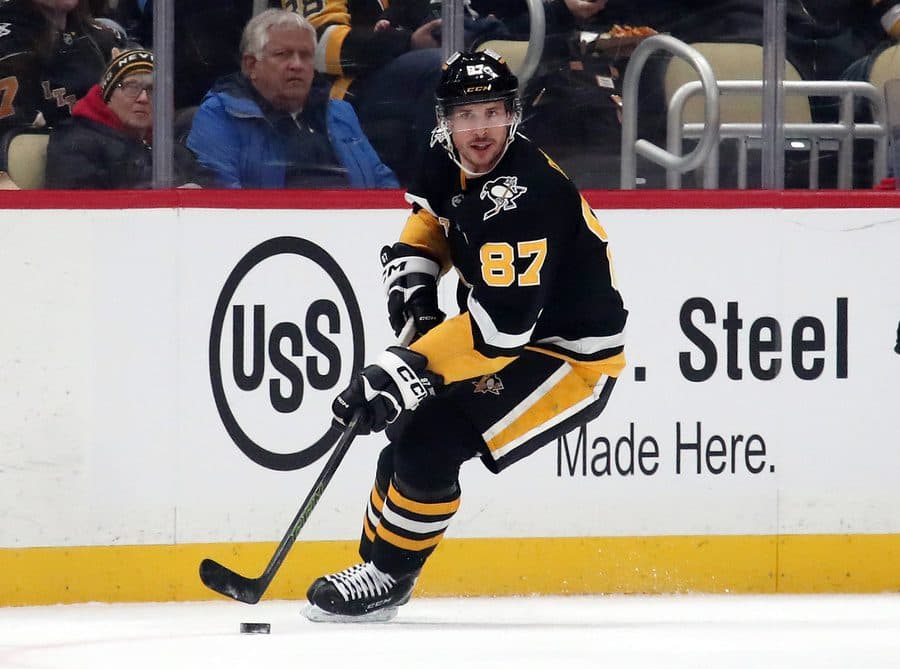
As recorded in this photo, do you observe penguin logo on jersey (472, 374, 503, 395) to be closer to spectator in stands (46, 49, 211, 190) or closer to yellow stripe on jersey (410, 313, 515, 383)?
yellow stripe on jersey (410, 313, 515, 383)

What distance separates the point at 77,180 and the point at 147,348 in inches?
18.4

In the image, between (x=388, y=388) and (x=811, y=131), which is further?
(x=811, y=131)

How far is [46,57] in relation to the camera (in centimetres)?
428

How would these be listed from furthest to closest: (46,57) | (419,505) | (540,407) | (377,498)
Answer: (46,57) < (377,498) < (540,407) < (419,505)

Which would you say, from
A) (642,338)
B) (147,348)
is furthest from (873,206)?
(147,348)

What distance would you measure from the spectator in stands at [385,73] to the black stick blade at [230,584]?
127 centimetres

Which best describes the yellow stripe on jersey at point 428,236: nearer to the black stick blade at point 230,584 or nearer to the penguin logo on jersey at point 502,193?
the penguin logo on jersey at point 502,193

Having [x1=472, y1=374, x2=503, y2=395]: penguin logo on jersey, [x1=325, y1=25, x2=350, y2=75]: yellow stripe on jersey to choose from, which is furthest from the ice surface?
[x1=325, y1=25, x2=350, y2=75]: yellow stripe on jersey

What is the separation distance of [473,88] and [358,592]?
3.68 feet

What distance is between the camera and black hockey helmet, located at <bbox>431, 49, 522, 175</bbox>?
354 centimetres

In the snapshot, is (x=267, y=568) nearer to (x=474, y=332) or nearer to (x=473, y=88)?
(x=474, y=332)

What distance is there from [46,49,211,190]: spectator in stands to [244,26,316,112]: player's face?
264 millimetres

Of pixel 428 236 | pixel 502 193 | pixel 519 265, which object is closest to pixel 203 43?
pixel 428 236

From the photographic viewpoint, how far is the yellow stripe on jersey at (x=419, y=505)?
365 centimetres
